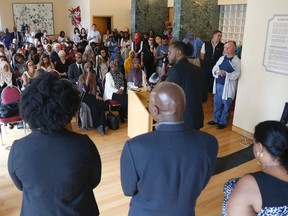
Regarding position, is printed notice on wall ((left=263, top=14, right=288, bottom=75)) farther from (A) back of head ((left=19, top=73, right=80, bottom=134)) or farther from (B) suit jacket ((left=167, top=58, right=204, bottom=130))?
(A) back of head ((left=19, top=73, right=80, bottom=134))

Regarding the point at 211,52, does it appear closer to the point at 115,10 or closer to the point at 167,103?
the point at 167,103

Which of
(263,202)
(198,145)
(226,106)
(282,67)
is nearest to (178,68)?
(198,145)

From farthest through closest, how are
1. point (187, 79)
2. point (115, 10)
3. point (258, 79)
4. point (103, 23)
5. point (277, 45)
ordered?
point (103, 23) < point (115, 10) < point (258, 79) < point (277, 45) < point (187, 79)

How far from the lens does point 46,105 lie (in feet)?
4.37

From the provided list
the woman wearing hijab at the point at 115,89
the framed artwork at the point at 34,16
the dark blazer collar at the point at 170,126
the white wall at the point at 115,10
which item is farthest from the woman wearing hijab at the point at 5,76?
the framed artwork at the point at 34,16

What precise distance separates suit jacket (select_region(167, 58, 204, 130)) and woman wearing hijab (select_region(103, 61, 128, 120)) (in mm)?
2528

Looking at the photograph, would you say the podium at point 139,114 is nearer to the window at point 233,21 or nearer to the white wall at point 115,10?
the window at point 233,21

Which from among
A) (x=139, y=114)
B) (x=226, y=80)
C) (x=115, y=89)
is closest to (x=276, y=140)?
(x=139, y=114)

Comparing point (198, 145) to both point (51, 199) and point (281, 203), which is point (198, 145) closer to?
point (281, 203)

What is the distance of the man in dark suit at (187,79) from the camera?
9.84ft

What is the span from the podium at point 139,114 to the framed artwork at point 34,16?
10830 mm

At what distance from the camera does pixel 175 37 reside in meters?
8.52

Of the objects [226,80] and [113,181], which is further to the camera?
[226,80]

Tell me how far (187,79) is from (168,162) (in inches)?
67.9
